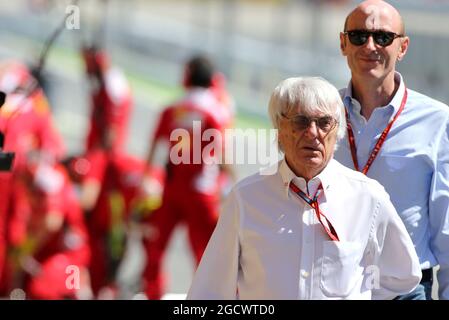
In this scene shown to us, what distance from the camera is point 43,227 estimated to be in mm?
6832

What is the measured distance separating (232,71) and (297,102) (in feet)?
47.2

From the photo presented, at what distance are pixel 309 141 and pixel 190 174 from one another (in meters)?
4.20

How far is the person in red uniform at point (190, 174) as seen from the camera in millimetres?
7289

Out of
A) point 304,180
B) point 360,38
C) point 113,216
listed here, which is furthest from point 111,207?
point 304,180

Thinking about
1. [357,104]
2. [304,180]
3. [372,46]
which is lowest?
[304,180]

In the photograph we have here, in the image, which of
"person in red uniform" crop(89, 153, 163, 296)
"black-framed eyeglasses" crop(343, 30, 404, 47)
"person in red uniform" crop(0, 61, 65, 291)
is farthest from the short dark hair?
"black-framed eyeglasses" crop(343, 30, 404, 47)

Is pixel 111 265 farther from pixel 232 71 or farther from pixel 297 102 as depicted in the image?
pixel 232 71

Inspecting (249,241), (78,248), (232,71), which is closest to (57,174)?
(78,248)

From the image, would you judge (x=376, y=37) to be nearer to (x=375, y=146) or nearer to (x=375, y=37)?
(x=375, y=37)

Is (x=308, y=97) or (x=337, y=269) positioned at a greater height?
(x=308, y=97)

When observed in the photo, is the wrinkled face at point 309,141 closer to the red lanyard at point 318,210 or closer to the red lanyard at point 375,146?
the red lanyard at point 318,210

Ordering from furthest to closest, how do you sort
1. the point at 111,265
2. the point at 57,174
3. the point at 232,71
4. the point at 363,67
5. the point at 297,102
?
the point at 232,71 < the point at 111,265 < the point at 57,174 < the point at 363,67 < the point at 297,102

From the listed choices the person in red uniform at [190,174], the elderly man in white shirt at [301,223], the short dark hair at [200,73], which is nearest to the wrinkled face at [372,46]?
the elderly man in white shirt at [301,223]

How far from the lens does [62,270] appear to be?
21.4ft
